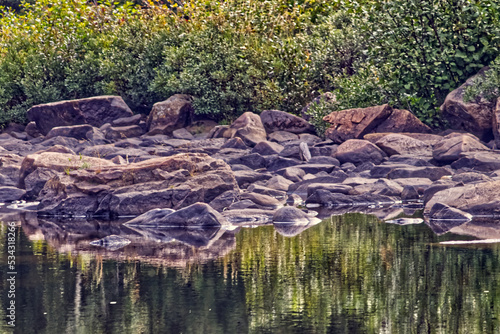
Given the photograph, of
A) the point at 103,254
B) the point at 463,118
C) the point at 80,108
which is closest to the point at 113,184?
the point at 103,254

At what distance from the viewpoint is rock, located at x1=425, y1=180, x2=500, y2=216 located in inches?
486

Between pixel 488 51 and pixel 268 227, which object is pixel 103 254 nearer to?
pixel 268 227

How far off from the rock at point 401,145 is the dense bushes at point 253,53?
77.2 inches

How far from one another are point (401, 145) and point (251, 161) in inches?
130

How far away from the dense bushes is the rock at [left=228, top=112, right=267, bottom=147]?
1410 mm

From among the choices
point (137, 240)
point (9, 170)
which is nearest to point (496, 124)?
point (137, 240)

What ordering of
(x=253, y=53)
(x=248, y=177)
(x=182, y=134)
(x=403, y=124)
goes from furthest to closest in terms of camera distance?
(x=253, y=53) < (x=182, y=134) < (x=403, y=124) < (x=248, y=177)

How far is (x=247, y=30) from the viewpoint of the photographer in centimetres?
2561

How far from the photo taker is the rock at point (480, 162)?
1600 cm

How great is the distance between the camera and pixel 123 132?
947 inches

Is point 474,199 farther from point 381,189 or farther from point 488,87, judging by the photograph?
point 488,87

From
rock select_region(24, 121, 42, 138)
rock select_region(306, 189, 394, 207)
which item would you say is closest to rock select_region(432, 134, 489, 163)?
rock select_region(306, 189, 394, 207)

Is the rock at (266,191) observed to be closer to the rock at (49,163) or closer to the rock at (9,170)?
the rock at (49,163)

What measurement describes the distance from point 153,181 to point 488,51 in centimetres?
946
